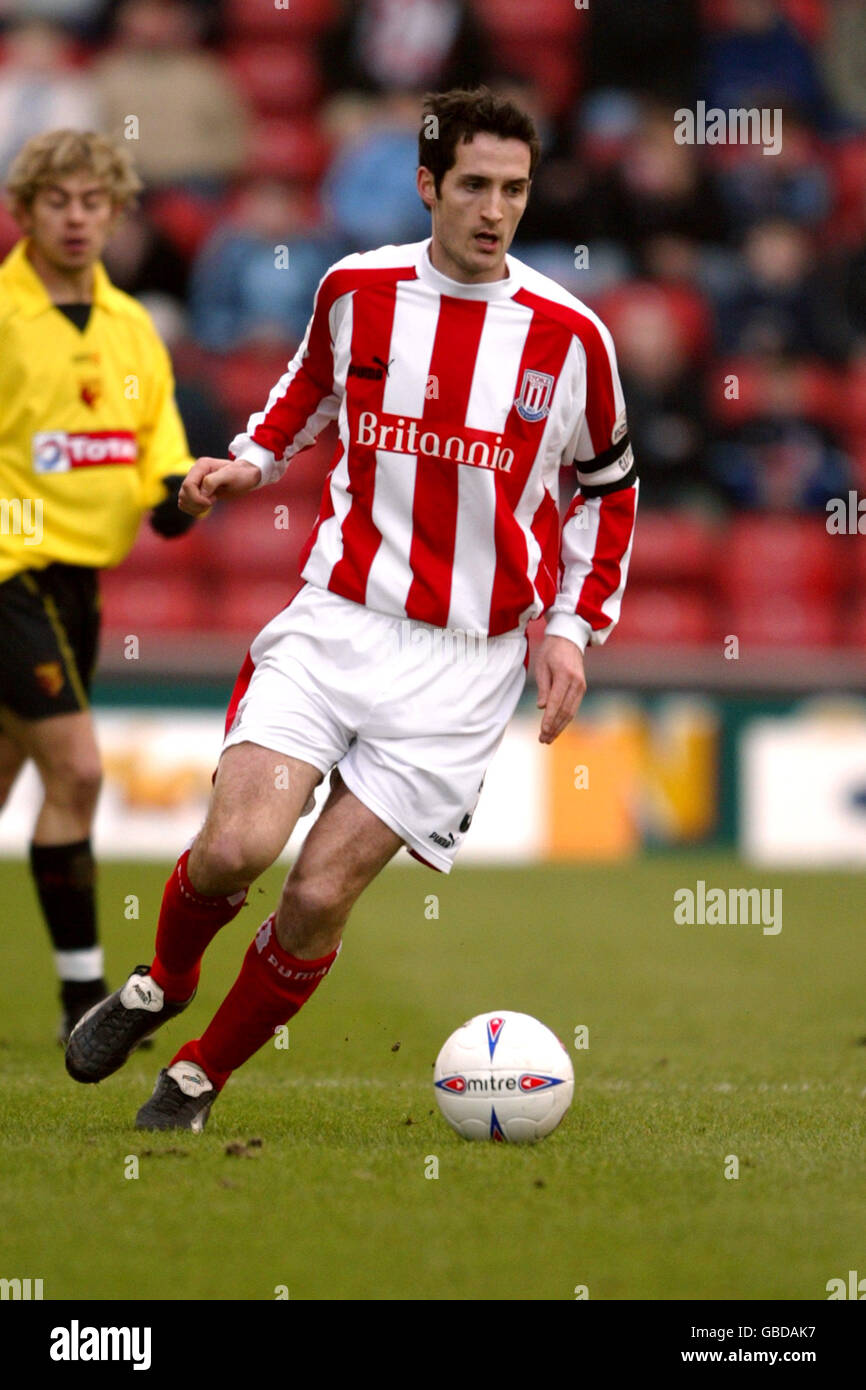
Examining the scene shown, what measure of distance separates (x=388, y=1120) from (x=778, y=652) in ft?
26.4

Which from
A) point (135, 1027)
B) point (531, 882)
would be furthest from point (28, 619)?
point (531, 882)

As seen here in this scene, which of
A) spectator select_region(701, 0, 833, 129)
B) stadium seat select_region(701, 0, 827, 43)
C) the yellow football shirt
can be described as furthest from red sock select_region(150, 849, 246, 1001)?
stadium seat select_region(701, 0, 827, 43)

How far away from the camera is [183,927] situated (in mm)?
4590

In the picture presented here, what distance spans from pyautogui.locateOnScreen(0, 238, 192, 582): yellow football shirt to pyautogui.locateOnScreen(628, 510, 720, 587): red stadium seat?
21.9 feet

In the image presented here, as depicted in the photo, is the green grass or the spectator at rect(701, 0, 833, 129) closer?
the green grass

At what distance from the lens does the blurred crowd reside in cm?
1304

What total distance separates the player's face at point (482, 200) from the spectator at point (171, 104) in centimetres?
1051

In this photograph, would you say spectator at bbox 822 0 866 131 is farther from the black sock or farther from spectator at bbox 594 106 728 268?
the black sock

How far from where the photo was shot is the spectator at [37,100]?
563 inches

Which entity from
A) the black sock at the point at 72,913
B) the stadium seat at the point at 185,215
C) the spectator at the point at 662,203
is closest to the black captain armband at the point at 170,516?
the black sock at the point at 72,913

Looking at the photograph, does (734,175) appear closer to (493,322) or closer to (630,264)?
(630,264)

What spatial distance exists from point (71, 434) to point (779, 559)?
7314 mm

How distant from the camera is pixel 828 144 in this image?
49.2ft
